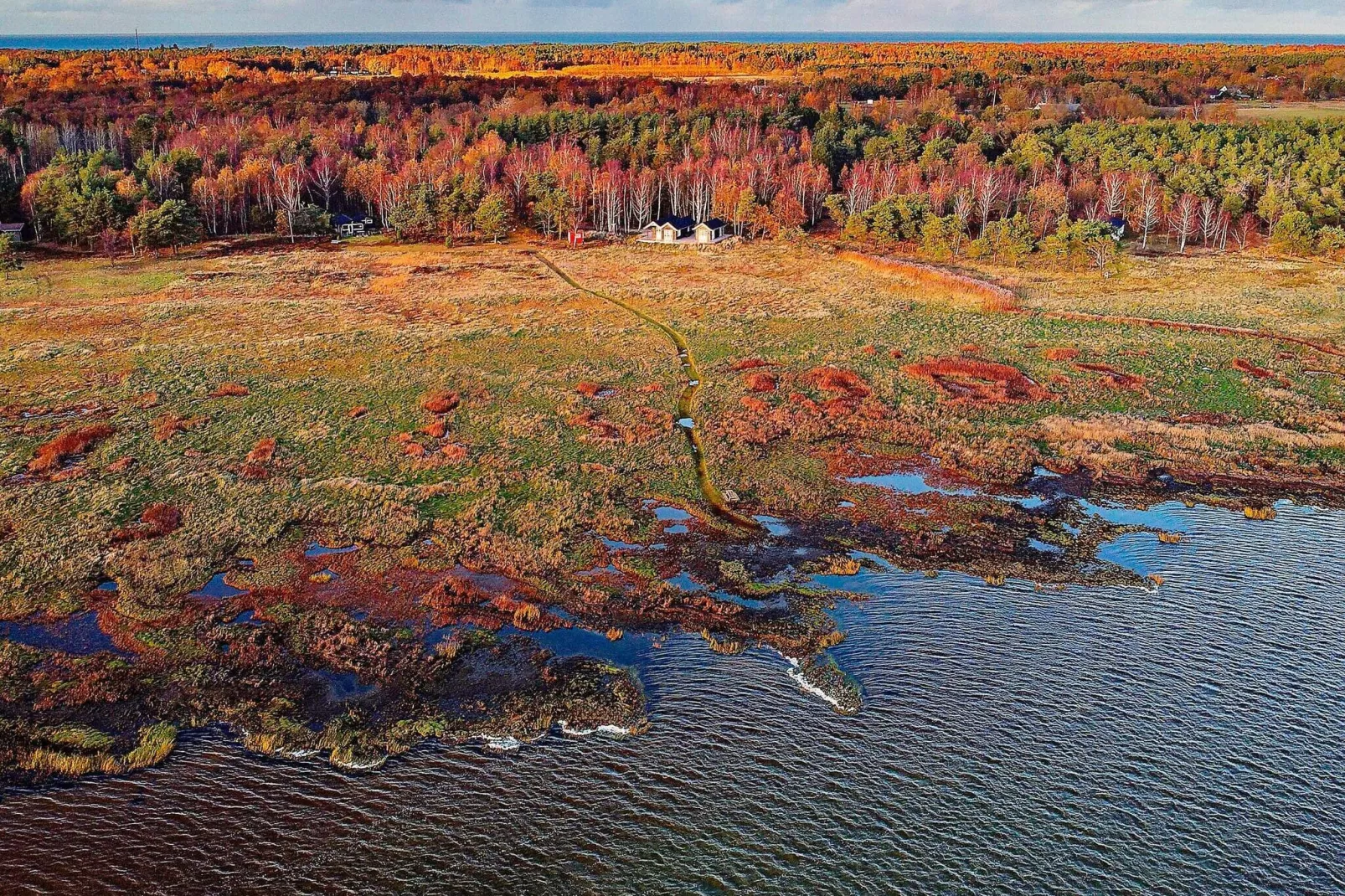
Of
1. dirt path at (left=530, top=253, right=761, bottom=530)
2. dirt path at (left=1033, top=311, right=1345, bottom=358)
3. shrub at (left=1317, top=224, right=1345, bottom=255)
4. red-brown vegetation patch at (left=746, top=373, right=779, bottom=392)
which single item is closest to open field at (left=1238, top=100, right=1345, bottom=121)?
shrub at (left=1317, top=224, right=1345, bottom=255)

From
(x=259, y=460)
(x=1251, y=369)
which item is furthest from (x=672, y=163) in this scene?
(x=259, y=460)

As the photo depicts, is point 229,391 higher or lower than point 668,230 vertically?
lower

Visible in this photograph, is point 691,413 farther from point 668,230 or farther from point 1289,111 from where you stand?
point 1289,111

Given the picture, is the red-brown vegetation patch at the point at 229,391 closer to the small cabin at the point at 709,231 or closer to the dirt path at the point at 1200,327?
the dirt path at the point at 1200,327

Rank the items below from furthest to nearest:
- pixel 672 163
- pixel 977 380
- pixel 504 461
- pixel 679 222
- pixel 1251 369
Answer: pixel 672 163, pixel 679 222, pixel 1251 369, pixel 977 380, pixel 504 461

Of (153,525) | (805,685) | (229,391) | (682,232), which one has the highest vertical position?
(682,232)

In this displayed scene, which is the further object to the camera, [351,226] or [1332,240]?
[351,226]

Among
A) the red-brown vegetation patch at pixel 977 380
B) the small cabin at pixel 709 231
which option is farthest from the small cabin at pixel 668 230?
the red-brown vegetation patch at pixel 977 380

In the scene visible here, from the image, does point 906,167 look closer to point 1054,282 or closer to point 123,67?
point 1054,282
